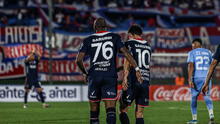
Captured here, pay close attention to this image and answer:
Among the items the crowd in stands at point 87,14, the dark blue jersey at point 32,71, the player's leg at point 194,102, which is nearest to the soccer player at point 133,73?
the player's leg at point 194,102

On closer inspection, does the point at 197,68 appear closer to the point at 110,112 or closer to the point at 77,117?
the point at 77,117

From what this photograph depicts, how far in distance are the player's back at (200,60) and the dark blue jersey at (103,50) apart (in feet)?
15.9

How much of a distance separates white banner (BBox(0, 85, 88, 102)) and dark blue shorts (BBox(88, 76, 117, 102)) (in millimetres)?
16387

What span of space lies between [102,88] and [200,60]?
17.1 ft

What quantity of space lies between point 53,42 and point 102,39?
18.2 metres

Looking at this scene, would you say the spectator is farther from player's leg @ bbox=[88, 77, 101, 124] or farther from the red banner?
player's leg @ bbox=[88, 77, 101, 124]

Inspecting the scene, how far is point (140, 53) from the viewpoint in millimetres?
12531

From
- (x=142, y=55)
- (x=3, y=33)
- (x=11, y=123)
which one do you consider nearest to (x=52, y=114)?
(x=11, y=123)

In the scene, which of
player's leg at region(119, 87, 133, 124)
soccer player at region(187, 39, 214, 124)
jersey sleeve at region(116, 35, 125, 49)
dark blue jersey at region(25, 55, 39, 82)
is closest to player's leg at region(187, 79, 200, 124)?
soccer player at region(187, 39, 214, 124)

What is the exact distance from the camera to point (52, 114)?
65.3 ft

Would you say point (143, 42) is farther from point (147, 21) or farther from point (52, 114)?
point (147, 21)

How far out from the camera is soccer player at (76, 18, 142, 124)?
38.6ft

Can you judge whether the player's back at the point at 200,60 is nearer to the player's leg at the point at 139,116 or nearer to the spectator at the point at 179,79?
the player's leg at the point at 139,116

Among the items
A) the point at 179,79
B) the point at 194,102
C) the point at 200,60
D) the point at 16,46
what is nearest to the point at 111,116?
the point at 194,102
